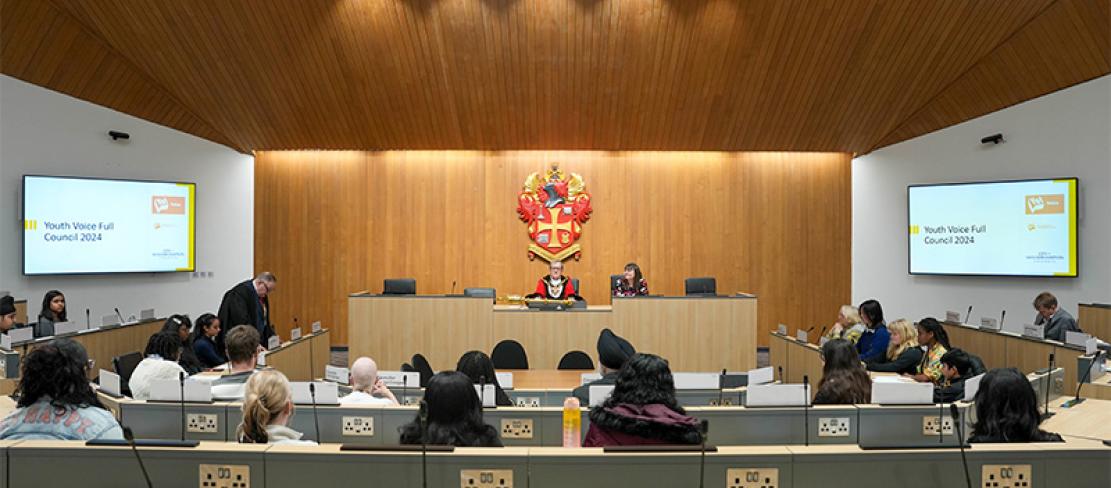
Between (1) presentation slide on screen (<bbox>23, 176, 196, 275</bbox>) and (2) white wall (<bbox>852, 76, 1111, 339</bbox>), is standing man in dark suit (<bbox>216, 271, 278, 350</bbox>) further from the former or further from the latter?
(2) white wall (<bbox>852, 76, 1111, 339</bbox>)

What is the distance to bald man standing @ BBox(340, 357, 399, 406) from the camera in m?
4.62

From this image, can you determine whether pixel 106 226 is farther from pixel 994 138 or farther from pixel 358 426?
pixel 994 138

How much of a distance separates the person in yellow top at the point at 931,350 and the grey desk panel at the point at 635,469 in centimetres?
411

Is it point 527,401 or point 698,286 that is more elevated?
point 698,286

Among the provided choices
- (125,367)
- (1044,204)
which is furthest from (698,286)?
(125,367)

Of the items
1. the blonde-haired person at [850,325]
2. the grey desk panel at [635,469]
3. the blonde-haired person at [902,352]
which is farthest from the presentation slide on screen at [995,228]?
the grey desk panel at [635,469]

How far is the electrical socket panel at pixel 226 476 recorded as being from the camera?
9.27 ft

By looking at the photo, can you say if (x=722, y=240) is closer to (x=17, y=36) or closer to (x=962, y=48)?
(x=962, y=48)

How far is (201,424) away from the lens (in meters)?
4.37

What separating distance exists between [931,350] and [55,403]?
5739 mm

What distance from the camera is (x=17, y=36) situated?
8.82m

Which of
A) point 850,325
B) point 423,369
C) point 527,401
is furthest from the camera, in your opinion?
point 850,325

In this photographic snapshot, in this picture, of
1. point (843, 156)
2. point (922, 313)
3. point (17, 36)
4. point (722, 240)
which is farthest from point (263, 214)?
point (922, 313)

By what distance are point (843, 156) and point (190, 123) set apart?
9.45 meters
